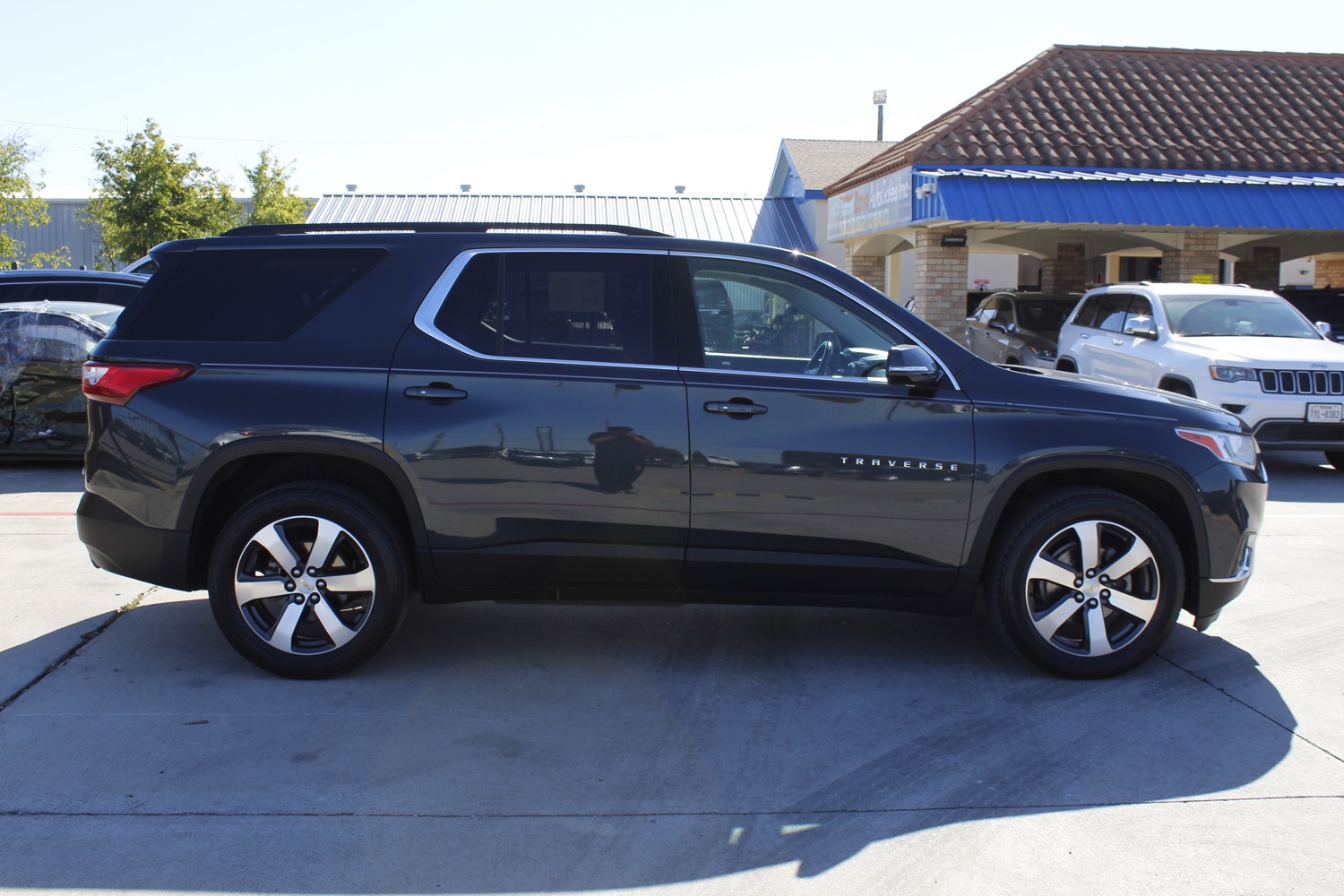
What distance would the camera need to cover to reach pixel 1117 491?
4855mm

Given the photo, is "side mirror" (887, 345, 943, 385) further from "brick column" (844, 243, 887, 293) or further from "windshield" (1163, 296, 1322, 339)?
"brick column" (844, 243, 887, 293)

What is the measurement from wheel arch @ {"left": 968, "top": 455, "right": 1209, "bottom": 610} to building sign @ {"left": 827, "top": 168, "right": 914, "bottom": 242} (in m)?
12.8

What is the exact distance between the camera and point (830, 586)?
15.4ft

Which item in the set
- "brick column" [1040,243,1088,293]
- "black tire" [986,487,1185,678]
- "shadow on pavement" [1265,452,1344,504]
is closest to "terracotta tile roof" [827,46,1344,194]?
"brick column" [1040,243,1088,293]

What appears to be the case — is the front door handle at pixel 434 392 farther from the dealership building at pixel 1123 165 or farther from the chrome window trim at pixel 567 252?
the dealership building at pixel 1123 165

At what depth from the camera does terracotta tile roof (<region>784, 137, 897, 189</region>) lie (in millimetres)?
34250

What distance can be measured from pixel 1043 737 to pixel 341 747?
251cm

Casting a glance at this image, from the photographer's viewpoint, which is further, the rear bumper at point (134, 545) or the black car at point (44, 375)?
the black car at point (44, 375)

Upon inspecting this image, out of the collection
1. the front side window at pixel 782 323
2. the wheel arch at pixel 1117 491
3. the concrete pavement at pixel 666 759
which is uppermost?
the front side window at pixel 782 323

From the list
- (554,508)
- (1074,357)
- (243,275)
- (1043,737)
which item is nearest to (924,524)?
(1043,737)

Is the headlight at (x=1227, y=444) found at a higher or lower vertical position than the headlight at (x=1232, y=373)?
higher

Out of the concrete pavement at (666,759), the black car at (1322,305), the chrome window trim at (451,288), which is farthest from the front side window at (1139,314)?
the chrome window trim at (451,288)

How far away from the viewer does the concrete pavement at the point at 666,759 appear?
10.6 feet

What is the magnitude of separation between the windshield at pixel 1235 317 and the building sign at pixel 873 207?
6.18 metres
